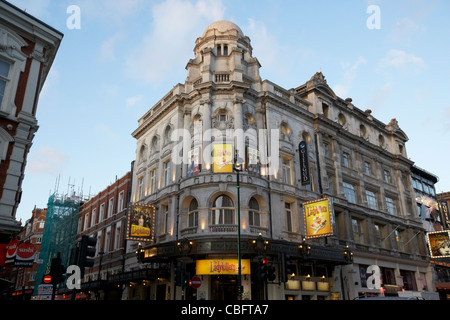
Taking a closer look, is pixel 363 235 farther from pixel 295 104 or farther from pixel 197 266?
pixel 197 266

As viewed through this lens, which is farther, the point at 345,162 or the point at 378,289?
Result: the point at 345,162

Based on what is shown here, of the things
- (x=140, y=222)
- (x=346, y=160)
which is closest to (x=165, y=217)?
(x=140, y=222)

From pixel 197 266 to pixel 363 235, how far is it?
19.6m

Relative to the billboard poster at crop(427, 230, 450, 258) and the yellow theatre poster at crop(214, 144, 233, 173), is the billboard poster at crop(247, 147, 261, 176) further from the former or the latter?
the billboard poster at crop(427, 230, 450, 258)

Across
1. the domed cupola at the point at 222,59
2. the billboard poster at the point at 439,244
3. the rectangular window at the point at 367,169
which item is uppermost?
the domed cupola at the point at 222,59

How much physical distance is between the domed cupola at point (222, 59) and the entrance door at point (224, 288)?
1574cm

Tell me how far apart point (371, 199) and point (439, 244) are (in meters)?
10.2

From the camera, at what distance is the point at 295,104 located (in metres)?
33.1

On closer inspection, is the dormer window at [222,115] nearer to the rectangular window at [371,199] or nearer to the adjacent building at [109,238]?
the adjacent building at [109,238]

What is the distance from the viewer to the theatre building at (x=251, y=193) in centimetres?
2461

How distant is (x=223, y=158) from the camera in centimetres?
2673

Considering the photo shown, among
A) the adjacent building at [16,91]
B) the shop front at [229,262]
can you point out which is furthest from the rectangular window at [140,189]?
the adjacent building at [16,91]

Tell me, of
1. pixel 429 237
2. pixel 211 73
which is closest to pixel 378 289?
pixel 429 237
